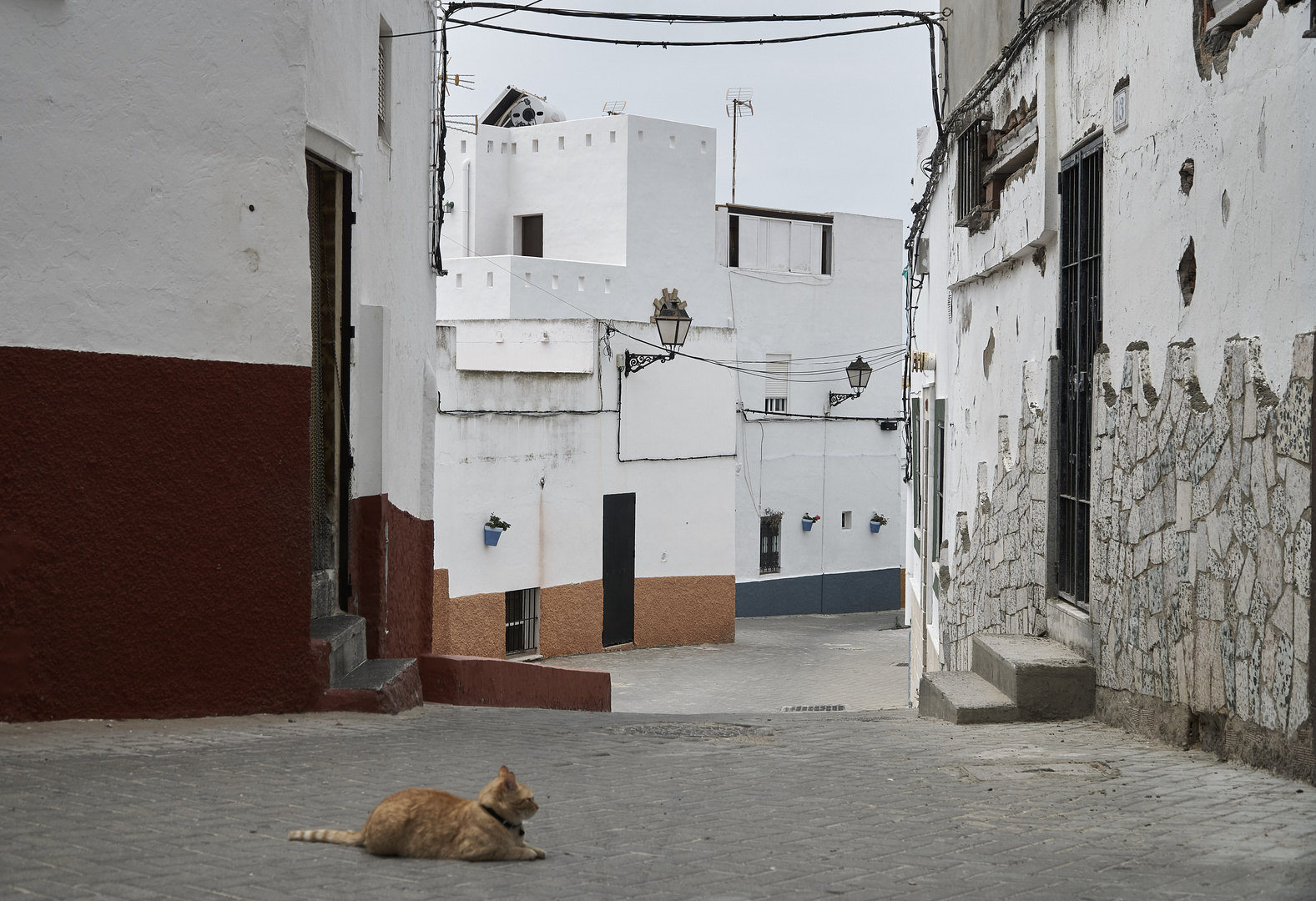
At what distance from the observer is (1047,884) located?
3.93 metres

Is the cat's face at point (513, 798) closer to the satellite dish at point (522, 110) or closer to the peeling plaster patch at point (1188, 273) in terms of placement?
the peeling plaster patch at point (1188, 273)

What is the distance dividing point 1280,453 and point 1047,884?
218 centimetres

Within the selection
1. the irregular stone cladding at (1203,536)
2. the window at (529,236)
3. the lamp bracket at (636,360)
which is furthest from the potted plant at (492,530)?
the window at (529,236)

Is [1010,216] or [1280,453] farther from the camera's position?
[1010,216]

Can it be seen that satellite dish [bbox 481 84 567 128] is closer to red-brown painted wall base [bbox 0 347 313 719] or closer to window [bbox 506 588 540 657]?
window [bbox 506 588 540 657]

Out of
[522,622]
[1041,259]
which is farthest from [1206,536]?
[522,622]

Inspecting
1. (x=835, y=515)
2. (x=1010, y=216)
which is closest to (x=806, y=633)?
(x=835, y=515)

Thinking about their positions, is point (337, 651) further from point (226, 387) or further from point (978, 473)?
point (978, 473)

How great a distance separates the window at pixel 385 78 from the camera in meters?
9.07

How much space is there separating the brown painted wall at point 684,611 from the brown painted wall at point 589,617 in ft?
0.05

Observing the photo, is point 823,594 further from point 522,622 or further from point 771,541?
point 522,622

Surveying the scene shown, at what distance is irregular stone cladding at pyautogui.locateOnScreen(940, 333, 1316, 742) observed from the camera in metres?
5.04

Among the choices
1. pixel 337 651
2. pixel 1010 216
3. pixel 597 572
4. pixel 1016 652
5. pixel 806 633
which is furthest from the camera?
pixel 806 633

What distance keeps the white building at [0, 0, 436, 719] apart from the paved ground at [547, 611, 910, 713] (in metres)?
8.11
